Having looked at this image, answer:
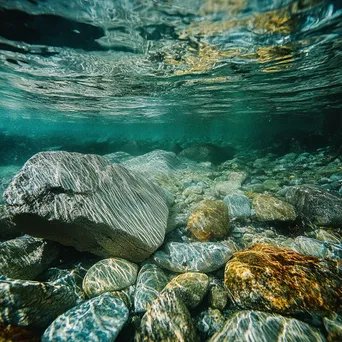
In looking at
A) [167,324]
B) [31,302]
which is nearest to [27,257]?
[31,302]

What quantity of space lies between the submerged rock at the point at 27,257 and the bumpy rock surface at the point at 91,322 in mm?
1773

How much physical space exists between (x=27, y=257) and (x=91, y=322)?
8.52 ft

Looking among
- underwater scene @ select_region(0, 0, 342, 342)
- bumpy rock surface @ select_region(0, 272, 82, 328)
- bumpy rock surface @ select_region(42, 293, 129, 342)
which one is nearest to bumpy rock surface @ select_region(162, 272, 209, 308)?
underwater scene @ select_region(0, 0, 342, 342)

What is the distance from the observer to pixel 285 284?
3.41m

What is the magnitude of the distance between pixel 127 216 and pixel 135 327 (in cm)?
232

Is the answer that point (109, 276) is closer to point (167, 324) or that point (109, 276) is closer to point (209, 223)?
point (167, 324)

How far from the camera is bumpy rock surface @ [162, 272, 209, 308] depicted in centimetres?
388

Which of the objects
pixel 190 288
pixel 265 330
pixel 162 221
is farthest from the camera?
pixel 162 221

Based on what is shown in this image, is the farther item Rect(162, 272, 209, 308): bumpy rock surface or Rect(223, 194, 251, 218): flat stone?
Rect(223, 194, 251, 218): flat stone

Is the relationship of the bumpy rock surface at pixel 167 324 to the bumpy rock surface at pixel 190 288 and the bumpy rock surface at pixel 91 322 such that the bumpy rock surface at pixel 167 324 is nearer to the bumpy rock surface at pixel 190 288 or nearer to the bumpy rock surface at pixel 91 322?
the bumpy rock surface at pixel 190 288

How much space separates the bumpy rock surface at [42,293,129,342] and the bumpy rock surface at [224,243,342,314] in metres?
2.15

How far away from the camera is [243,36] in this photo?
7.72 m

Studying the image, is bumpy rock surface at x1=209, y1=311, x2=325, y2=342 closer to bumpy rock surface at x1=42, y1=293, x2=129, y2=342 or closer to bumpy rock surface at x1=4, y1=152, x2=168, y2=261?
bumpy rock surface at x1=42, y1=293, x2=129, y2=342

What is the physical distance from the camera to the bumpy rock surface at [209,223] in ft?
19.6
